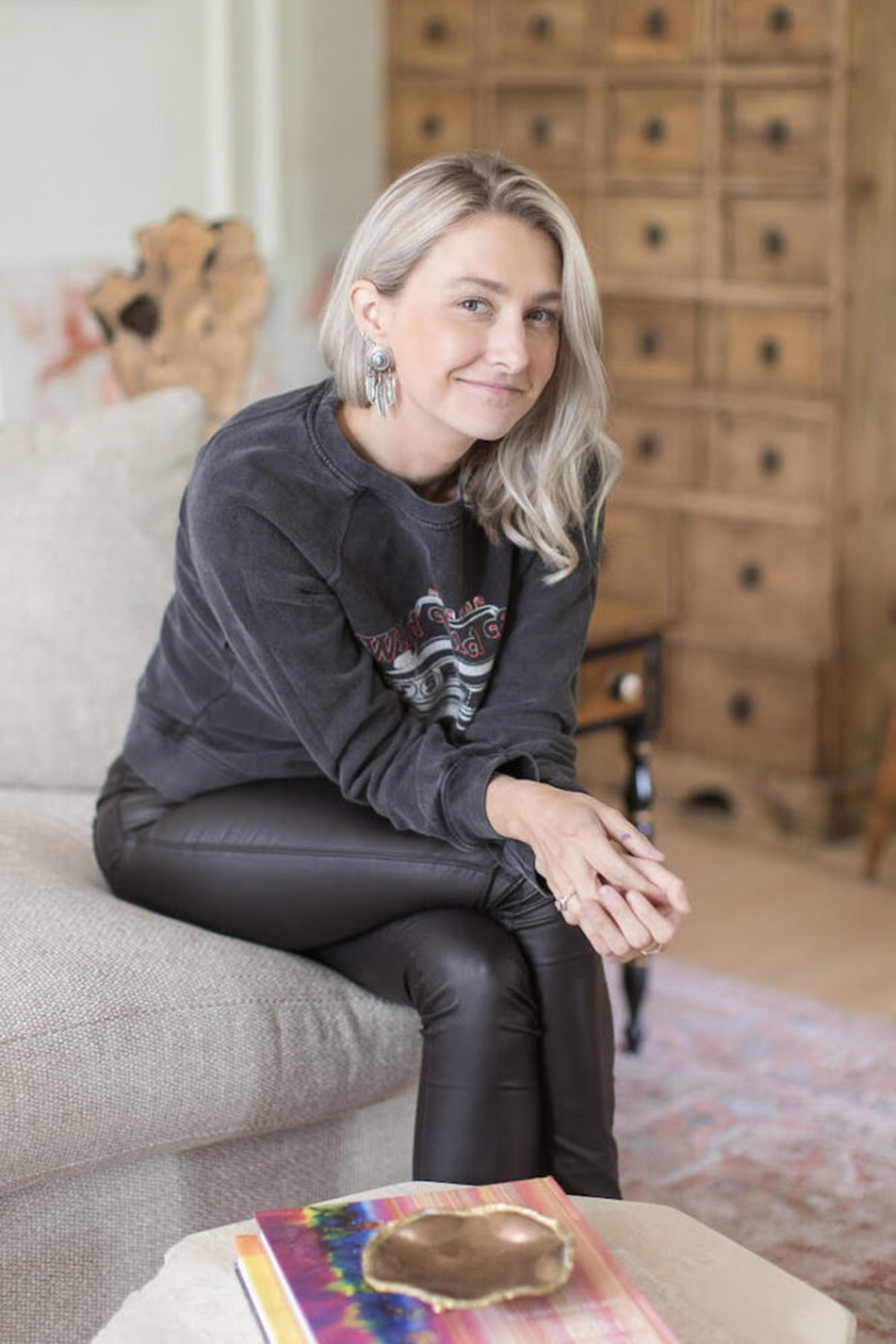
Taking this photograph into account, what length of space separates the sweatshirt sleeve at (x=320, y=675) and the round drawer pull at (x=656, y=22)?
220 centimetres

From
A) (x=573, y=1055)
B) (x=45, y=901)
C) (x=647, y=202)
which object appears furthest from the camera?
(x=647, y=202)

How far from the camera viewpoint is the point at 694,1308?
1.23m

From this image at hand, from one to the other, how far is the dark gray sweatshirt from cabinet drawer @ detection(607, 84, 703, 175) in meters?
1.94

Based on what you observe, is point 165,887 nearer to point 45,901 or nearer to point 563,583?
point 45,901

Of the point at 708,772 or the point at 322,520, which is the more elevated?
the point at 322,520

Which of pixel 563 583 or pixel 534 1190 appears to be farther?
pixel 563 583

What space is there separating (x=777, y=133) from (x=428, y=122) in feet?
2.62

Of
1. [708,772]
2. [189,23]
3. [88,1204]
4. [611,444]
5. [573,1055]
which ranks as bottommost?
[708,772]

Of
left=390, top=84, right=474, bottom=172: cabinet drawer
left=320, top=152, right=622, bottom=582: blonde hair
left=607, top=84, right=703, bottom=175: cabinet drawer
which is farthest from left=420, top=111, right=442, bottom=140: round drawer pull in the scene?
left=320, top=152, right=622, bottom=582: blonde hair

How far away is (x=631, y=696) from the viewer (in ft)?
8.42

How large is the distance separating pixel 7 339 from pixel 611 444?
169 centimetres

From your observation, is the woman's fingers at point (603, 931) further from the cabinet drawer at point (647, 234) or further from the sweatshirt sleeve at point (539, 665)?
the cabinet drawer at point (647, 234)

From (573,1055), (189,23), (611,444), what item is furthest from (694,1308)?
(189,23)

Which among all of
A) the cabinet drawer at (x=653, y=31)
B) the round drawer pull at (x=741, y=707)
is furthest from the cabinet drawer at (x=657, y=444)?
the cabinet drawer at (x=653, y=31)
